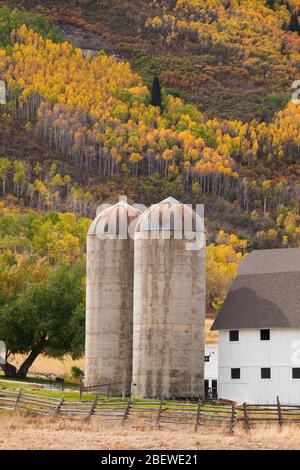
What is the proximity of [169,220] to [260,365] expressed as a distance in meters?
9.94

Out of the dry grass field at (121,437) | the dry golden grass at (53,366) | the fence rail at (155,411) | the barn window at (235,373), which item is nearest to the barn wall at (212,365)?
the barn window at (235,373)

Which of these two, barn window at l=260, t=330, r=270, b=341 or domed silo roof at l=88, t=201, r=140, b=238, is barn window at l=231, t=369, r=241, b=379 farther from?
domed silo roof at l=88, t=201, r=140, b=238

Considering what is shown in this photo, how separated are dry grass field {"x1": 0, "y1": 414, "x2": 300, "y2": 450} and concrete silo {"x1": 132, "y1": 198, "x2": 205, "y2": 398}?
9892mm

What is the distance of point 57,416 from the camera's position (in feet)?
189

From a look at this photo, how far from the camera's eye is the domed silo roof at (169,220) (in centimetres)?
6762

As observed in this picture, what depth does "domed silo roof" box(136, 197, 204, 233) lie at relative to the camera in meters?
67.6

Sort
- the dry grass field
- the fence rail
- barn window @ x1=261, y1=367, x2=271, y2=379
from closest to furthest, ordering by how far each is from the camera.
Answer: the dry grass field, the fence rail, barn window @ x1=261, y1=367, x2=271, y2=379

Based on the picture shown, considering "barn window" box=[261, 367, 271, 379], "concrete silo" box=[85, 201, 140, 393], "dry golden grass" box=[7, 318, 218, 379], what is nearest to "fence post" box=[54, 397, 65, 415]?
"concrete silo" box=[85, 201, 140, 393]

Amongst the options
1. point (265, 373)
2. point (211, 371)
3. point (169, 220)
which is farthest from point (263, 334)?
point (169, 220)

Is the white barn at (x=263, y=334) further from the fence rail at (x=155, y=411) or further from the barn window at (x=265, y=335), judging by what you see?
the fence rail at (x=155, y=411)

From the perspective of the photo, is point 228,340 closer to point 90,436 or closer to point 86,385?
point 86,385

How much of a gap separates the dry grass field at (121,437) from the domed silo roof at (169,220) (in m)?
14.8

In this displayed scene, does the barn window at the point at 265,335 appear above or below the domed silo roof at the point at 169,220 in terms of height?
below
